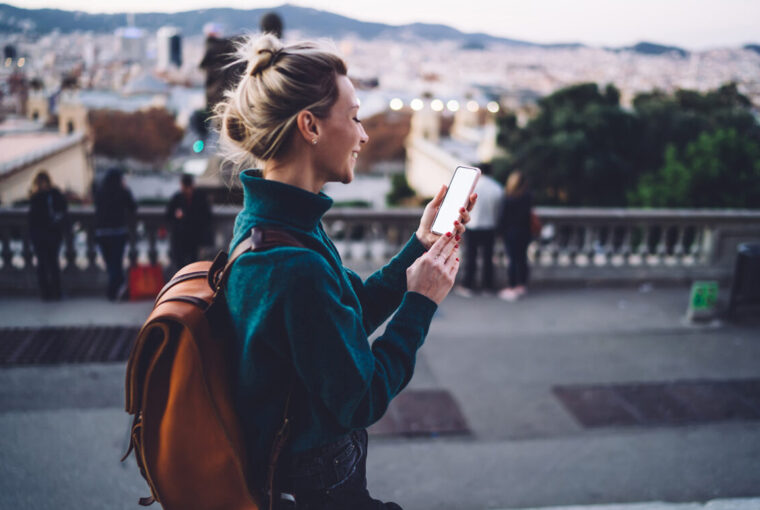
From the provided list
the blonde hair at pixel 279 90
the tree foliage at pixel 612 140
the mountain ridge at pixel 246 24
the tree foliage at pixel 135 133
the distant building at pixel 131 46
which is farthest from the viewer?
the distant building at pixel 131 46

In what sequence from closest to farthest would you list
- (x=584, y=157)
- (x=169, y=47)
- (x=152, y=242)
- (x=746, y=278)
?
(x=746, y=278)
(x=152, y=242)
(x=584, y=157)
(x=169, y=47)

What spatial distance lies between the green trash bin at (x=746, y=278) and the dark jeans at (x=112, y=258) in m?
7.11

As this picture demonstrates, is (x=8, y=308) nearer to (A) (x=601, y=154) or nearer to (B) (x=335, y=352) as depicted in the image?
(B) (x=335, y=352)

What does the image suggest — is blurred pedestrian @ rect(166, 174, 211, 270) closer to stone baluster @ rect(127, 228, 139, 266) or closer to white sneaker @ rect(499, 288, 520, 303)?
stone baluster @ rect(127, 228, 139, 266)

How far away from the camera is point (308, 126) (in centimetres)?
156

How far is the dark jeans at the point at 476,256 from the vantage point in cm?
802

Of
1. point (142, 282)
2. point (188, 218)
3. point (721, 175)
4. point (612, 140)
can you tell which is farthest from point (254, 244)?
point (612, 140)

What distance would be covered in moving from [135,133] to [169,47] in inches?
1217

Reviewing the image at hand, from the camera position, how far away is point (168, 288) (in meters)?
1.64

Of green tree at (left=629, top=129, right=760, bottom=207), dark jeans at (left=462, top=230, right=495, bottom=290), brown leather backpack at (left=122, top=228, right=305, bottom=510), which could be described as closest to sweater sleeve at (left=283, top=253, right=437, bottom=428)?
brown leather backpack at (left=122, top=228, right=305, bottom=510)

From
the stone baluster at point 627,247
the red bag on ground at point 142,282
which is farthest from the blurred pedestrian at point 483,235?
the red bag on ground at point 142,282

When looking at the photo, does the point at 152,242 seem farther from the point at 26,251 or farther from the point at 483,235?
the point at 483,235

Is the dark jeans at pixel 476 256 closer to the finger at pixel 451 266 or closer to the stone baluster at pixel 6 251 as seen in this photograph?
the stone baluster at pixel 6 251

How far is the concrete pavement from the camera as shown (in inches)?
150
